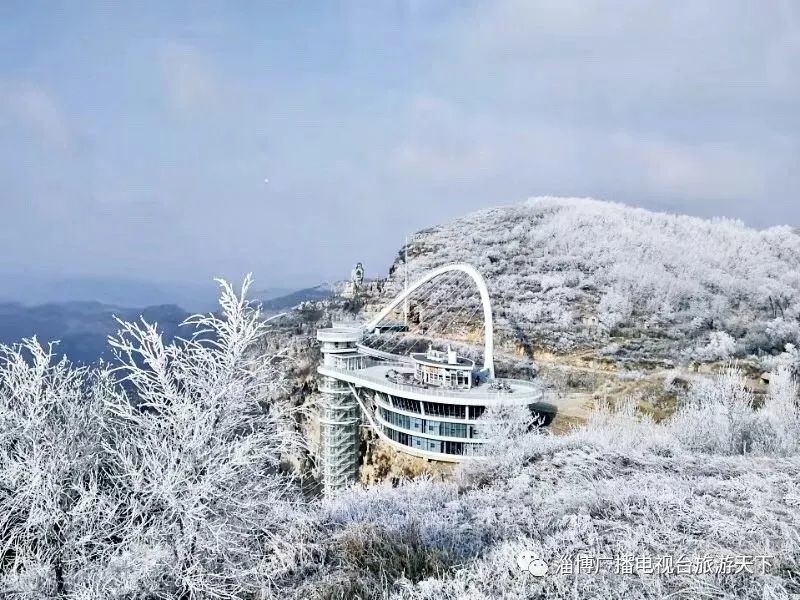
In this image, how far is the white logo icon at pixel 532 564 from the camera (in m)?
5.97

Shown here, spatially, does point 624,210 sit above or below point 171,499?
above

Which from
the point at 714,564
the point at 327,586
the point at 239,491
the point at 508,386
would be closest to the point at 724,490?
the point at 714,564

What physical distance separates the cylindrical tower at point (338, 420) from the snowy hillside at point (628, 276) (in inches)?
577

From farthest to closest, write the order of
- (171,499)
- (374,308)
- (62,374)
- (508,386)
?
(374,308) → (508,386) → (62,374) → (171,499)

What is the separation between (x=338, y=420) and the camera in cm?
3077

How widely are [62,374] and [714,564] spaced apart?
25.7 feet

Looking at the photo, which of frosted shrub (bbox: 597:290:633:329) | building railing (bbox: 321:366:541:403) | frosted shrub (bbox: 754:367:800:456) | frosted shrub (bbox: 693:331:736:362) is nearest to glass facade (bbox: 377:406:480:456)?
building railing (bbox: 321:366:541:403)

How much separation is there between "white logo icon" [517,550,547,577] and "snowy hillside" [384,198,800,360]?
32.6 metres

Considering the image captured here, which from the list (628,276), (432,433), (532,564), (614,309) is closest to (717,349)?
(614,309)

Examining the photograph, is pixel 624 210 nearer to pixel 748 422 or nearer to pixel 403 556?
pixel 748 422

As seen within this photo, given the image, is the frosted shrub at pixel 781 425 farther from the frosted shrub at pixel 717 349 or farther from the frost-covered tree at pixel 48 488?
the frost-covered tree at pixel 48 488

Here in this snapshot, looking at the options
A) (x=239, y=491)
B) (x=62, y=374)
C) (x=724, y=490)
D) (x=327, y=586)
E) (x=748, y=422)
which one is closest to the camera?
(x=239, y=491)

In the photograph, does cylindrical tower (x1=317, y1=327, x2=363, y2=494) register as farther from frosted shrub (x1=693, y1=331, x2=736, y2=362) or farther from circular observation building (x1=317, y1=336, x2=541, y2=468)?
frosted shrub (x1=693, y1=331, x2=736, y2=362)

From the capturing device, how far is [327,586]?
19.9ft
